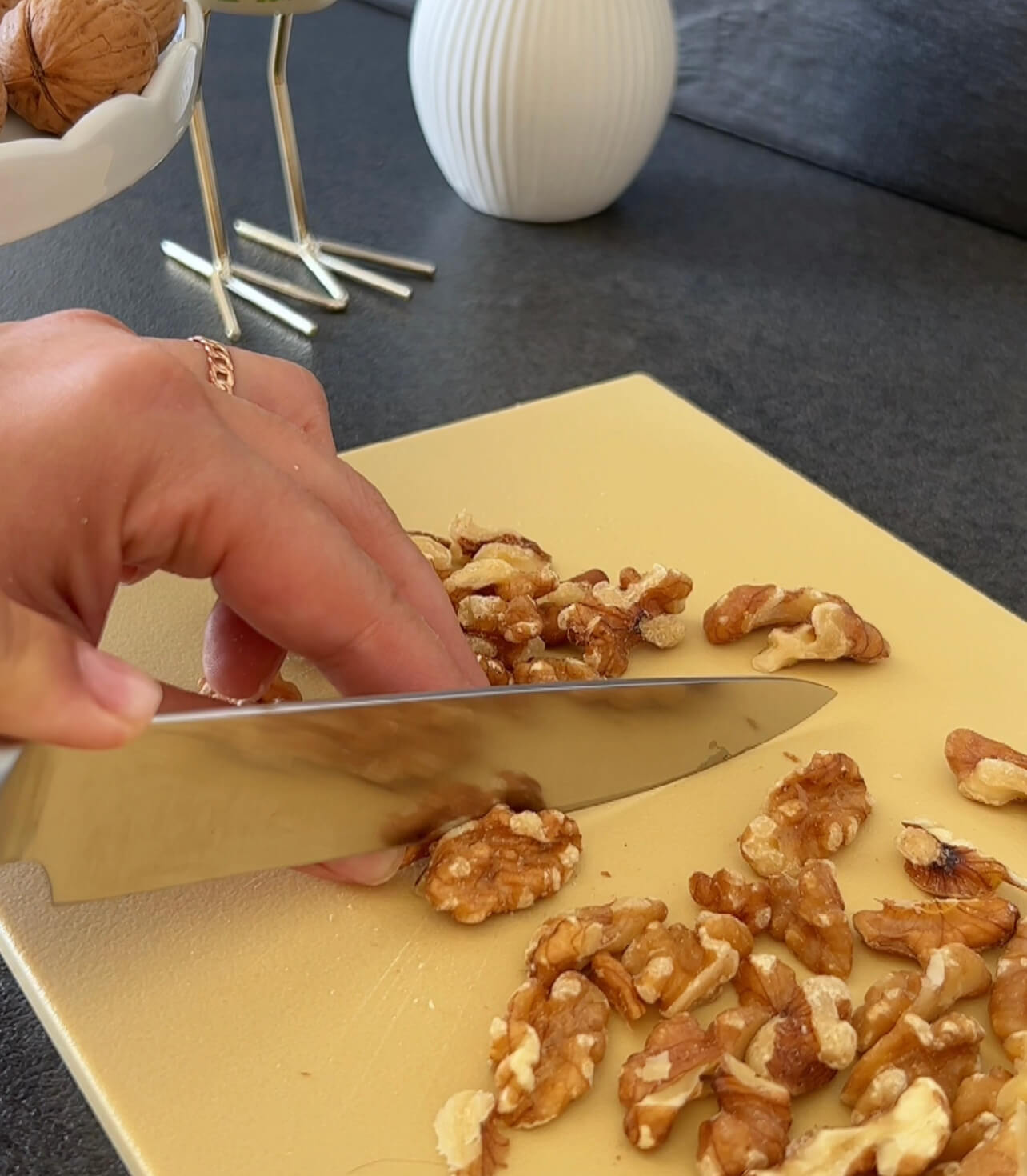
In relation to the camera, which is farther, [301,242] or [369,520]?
[301,242]

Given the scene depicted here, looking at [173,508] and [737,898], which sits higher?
[173,508]

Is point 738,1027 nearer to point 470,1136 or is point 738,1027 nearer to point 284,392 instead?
point 470,1136

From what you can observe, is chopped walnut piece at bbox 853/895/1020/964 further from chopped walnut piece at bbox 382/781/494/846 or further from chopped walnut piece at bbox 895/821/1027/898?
chopped walnut piece at bbox 382/781/494/846

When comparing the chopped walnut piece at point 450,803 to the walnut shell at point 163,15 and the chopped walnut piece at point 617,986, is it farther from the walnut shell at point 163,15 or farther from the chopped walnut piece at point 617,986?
the walnut shell at point 163,15

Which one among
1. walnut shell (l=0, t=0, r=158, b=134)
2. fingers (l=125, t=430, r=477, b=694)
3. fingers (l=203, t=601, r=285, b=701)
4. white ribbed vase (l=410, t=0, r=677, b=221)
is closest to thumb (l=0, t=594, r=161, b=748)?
fingers (l=125, t=430, r=477, b=694)

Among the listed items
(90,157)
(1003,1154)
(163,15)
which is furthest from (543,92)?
(1003,1154)

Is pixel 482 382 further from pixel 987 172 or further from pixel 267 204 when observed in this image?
pixel 987 172

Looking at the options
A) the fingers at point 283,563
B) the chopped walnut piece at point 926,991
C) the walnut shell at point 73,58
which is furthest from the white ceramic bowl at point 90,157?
the chopped walnut piece at point 926,991
